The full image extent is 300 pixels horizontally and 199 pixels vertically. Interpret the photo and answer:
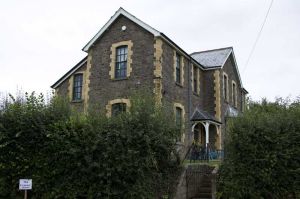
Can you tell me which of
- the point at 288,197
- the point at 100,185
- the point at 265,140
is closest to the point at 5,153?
the point at 100,185

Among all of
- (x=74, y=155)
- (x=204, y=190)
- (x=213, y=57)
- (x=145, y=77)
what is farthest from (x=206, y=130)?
(x=74, y=155)

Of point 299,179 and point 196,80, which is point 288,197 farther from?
point 196,80

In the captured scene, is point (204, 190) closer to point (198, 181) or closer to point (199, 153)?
point (198, 181)

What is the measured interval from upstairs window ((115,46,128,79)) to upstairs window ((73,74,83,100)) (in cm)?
500

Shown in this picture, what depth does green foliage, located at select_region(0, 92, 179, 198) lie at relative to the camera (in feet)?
35.8

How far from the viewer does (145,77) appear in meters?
20.4

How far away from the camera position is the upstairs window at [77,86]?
25.6 metres

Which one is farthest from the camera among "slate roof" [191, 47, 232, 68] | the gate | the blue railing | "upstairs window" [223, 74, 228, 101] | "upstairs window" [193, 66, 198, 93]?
"upstairs window" [223, 74, 228, 101]

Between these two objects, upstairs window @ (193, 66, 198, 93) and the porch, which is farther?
upstairs window @ (193, 66, 198, 93)

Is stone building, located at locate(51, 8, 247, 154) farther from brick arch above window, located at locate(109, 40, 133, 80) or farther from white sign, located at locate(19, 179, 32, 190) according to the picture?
white sign, located at locate(19, 179, 32, 190)

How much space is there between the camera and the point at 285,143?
37.6ft

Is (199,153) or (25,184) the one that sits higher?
(199,153)

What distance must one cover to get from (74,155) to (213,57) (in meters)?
20.4

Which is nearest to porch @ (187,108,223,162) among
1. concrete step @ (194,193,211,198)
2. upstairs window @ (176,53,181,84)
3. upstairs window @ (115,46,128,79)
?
upstairs window @ (176,53,181,84)
